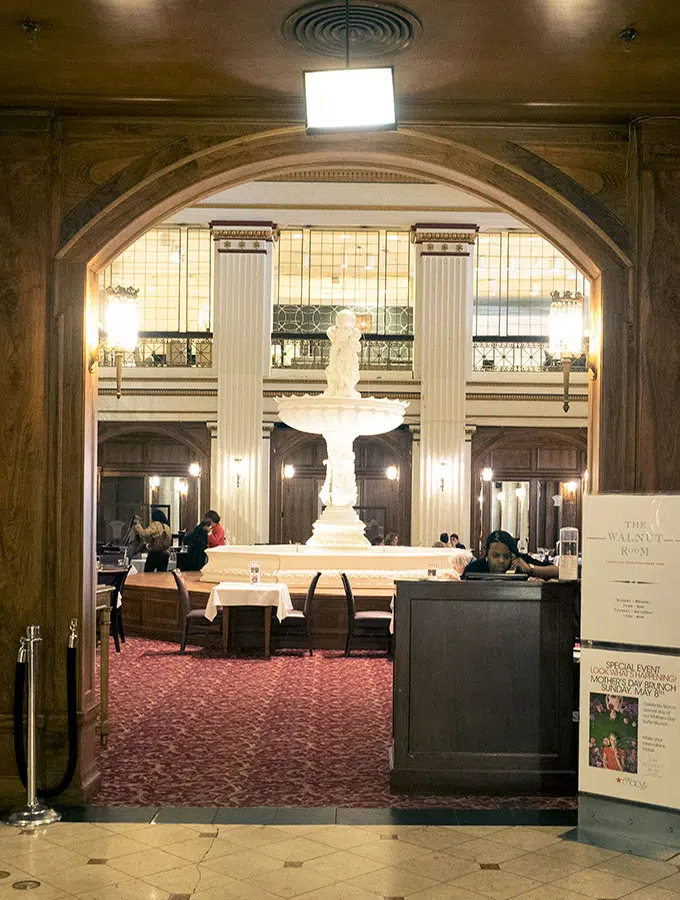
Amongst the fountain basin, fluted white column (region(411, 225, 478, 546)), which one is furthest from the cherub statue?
fluted white column (region(411, 225, 478, 546))

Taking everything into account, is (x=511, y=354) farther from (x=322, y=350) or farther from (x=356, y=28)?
(x=356, y=28)

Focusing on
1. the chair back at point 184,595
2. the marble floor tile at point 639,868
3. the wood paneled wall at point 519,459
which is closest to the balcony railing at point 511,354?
the wood paneled wall at point 519,459

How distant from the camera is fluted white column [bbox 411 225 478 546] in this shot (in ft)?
61.2

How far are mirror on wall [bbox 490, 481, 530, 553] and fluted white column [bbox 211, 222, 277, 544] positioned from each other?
417cm

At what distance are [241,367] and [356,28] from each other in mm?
14200

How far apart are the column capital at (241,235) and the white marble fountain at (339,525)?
5.98 meters

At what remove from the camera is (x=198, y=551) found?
14.2m

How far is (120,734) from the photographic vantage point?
6992mm

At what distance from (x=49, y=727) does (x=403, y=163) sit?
3519 millimetres

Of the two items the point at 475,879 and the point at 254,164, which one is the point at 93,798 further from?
the point at 254,164

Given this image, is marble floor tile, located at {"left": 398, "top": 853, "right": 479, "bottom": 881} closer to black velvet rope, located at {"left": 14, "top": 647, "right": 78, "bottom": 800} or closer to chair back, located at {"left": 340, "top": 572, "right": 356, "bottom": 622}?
black velvet rope, located at {"left": 14, "top": 647, "right": 78, "bottom": 800}

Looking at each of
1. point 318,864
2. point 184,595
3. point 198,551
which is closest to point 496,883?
point 318,864

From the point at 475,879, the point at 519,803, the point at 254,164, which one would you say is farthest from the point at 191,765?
the point at 254,164

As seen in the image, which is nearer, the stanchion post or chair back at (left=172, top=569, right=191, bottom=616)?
the stanchion post
